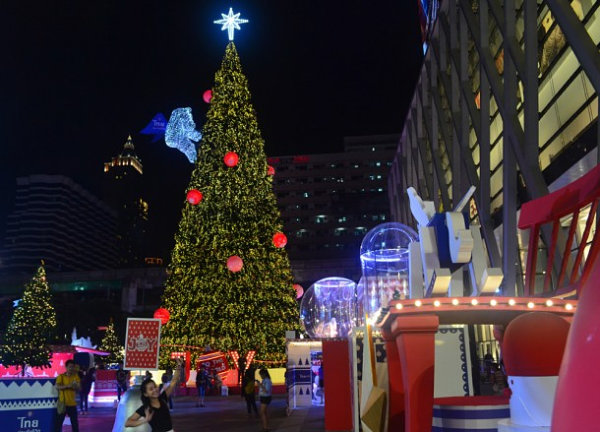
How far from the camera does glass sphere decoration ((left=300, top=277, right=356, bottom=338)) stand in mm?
14898

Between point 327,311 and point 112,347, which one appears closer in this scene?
point 327,311

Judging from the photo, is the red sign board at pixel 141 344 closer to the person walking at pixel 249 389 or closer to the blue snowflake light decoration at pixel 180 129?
the person walking at pixel 249 389

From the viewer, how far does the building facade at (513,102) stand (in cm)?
1931

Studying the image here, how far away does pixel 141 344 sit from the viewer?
8.66 m

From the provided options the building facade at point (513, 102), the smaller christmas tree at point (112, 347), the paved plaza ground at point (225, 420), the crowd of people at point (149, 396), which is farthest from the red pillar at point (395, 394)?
the smaller christmas tree at point (112, 347)

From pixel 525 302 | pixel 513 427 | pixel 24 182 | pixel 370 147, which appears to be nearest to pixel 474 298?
pixel 525 302

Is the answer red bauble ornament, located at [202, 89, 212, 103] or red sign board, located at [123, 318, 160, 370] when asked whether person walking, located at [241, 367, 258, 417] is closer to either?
red sign board, located at [123, 318, 160, 370]

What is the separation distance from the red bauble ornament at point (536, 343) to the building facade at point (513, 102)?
13.3 metres

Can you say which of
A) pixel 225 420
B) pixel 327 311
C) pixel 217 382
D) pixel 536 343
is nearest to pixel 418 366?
pixel 536 343

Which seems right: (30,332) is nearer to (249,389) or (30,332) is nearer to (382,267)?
(249,389)

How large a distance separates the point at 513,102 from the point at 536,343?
2006 centimetres

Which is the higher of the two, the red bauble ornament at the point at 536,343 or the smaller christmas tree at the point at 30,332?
the smaller christmas tree at the point at 30,332

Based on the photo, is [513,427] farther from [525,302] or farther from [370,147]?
[370,147]

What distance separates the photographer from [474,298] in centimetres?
575
